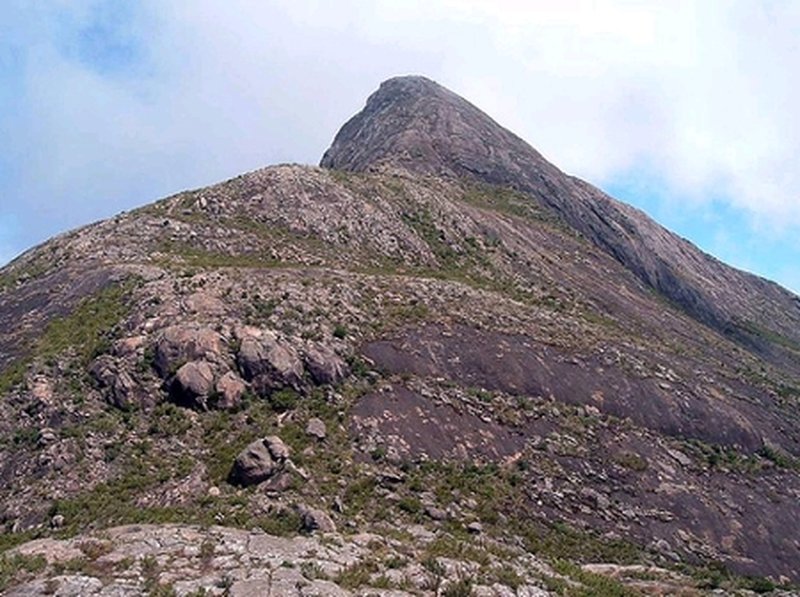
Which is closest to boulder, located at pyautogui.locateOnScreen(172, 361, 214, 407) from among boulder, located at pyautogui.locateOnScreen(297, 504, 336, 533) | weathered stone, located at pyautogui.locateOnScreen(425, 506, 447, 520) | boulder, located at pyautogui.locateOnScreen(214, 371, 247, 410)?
boulder, located at pyautogui.locateOnScreen(214, 371, 247, 410)

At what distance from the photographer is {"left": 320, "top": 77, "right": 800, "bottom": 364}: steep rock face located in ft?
224

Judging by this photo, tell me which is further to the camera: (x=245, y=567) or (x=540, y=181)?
(x=540, y=181)

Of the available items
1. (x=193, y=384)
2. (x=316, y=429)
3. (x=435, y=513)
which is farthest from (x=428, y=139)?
(x=435, y=513)

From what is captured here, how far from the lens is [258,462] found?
23891 millimetres

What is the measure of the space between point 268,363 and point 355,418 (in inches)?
163

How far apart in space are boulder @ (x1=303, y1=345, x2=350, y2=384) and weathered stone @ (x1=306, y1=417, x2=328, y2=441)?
8.49 ft

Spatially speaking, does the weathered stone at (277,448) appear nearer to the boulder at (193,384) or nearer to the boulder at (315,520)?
the boulder at (315,520)

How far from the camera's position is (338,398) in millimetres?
28922

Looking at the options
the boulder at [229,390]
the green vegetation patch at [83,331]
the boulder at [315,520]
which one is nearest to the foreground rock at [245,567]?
the boulder at [315,520]

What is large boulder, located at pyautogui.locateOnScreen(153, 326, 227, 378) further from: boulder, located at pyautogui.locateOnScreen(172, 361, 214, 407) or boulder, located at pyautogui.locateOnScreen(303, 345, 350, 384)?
boulder, located at pyautogui.locateOnScreen(303, 345, 350, 384)

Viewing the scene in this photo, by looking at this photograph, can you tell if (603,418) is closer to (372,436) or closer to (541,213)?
(372,436)

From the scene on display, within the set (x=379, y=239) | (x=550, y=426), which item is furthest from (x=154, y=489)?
(x=379, y=239)

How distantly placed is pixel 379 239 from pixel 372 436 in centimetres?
2132

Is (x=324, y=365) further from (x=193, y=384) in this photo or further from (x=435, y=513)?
(x=435, y=513)
